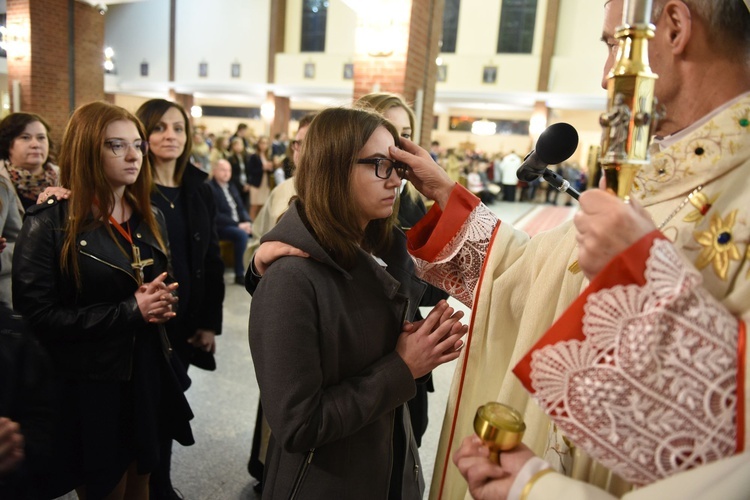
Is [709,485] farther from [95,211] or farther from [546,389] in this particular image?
[95,211]

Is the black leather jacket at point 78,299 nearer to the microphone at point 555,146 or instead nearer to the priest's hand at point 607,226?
the microphone at point 555,146

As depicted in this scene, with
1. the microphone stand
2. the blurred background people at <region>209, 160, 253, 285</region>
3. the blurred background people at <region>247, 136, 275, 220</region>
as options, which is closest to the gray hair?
the microphone stand

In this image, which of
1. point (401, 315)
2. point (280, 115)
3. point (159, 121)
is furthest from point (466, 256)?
point (280, 115)

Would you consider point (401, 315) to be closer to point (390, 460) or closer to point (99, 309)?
point (390, 460)

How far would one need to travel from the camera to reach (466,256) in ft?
4.75

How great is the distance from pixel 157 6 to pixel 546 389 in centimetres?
2362

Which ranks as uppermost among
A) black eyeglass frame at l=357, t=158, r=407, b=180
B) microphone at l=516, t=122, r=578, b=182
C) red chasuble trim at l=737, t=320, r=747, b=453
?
microphone at l=516, t=122, r=578, b=182

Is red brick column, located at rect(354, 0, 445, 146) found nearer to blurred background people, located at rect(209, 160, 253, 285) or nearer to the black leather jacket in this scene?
blurred background people, located at rect(209, 160, 253, 285)

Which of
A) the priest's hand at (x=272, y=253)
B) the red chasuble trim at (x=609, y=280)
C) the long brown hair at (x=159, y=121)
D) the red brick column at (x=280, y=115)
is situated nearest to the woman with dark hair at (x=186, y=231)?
the long brown hair at (x=159, y=121)

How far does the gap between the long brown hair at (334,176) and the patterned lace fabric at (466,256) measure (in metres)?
0.27

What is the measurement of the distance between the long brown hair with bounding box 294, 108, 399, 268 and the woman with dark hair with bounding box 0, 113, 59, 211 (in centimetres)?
284

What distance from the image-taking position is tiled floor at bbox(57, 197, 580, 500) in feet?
8.46

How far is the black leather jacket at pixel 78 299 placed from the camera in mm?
1799

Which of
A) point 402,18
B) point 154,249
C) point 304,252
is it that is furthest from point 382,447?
point 402,18
